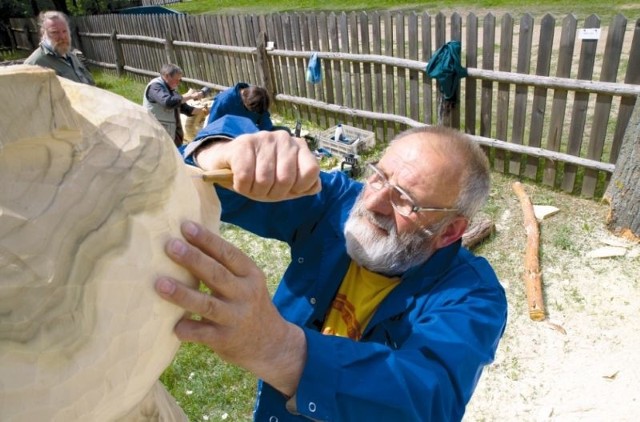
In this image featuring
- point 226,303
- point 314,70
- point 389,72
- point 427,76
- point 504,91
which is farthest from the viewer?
point 314,70

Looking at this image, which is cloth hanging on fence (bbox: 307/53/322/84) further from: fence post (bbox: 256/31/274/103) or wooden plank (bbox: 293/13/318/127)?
fence post (bbox: 256/31/274/103)

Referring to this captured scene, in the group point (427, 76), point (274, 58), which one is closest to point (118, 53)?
point (274, 58)

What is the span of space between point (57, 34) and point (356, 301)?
15.4ft

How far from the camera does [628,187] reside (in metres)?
4.14

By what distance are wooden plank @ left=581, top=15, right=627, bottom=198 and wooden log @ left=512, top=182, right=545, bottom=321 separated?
0.61 m

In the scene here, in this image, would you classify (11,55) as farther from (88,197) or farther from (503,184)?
(88,197)

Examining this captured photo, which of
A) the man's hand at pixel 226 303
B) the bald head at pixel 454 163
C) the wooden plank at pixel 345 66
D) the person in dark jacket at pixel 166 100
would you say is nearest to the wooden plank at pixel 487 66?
the wooden plank at pixel 345 66

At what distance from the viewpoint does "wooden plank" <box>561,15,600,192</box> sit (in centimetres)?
443

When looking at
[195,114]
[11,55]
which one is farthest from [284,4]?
[195,114]

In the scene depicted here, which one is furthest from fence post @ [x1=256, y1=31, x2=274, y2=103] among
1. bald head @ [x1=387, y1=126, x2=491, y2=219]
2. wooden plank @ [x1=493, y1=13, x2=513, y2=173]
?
bald head @ [x1=387, y1=126, x2=491, y2=219]

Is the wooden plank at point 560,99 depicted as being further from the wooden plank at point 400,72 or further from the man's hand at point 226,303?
the man's hand at point 226,303

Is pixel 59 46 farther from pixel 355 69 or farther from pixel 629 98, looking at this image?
pixel 629 98

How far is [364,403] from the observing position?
113 cm

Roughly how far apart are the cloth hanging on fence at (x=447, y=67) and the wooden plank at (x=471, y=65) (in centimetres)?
11
